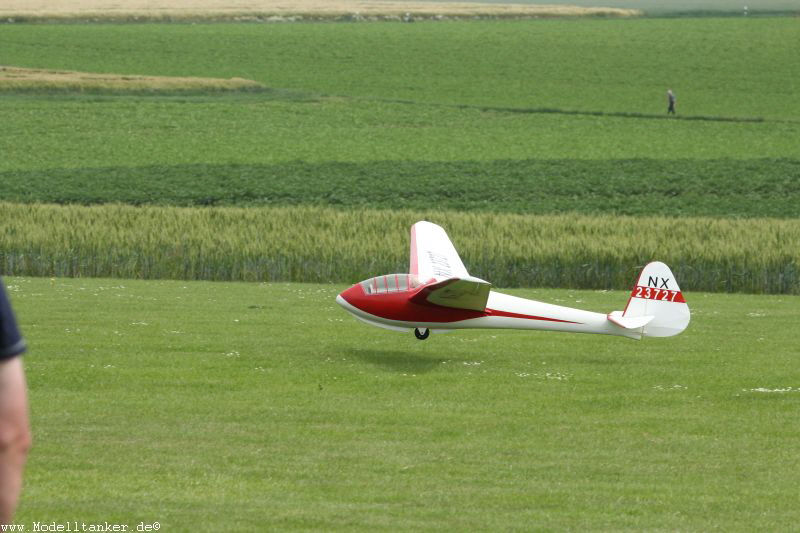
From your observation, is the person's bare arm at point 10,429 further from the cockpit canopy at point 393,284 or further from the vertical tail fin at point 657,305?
the vertical tail fin at point 657,305

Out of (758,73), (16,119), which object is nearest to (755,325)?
(16,119)

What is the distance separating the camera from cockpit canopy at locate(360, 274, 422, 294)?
22.9 metres

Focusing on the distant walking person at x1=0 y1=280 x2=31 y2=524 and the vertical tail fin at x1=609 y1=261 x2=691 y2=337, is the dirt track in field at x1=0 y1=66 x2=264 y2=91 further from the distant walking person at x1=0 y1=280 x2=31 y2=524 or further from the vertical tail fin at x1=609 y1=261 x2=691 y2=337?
the distant walking person at x1=0 y1=280 x2=31 y2=524

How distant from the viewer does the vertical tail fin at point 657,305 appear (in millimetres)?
22422

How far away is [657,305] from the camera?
888 inches

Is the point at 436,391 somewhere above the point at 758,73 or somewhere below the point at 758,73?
below

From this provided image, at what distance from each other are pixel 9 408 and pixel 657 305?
18.9m

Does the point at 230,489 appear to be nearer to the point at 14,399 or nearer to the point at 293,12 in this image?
the point at 14,399

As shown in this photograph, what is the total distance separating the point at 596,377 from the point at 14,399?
58.6 feet

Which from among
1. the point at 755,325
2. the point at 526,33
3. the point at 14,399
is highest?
the point at 526,33

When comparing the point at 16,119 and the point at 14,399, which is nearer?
the point at 14,399

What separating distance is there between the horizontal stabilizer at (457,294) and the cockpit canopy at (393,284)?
32 cm

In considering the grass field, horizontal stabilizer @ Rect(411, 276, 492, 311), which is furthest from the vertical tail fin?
horizontal stabilizer @ Rect(411, 276, 492, 311)

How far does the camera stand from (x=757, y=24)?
Answer: 116500mm
